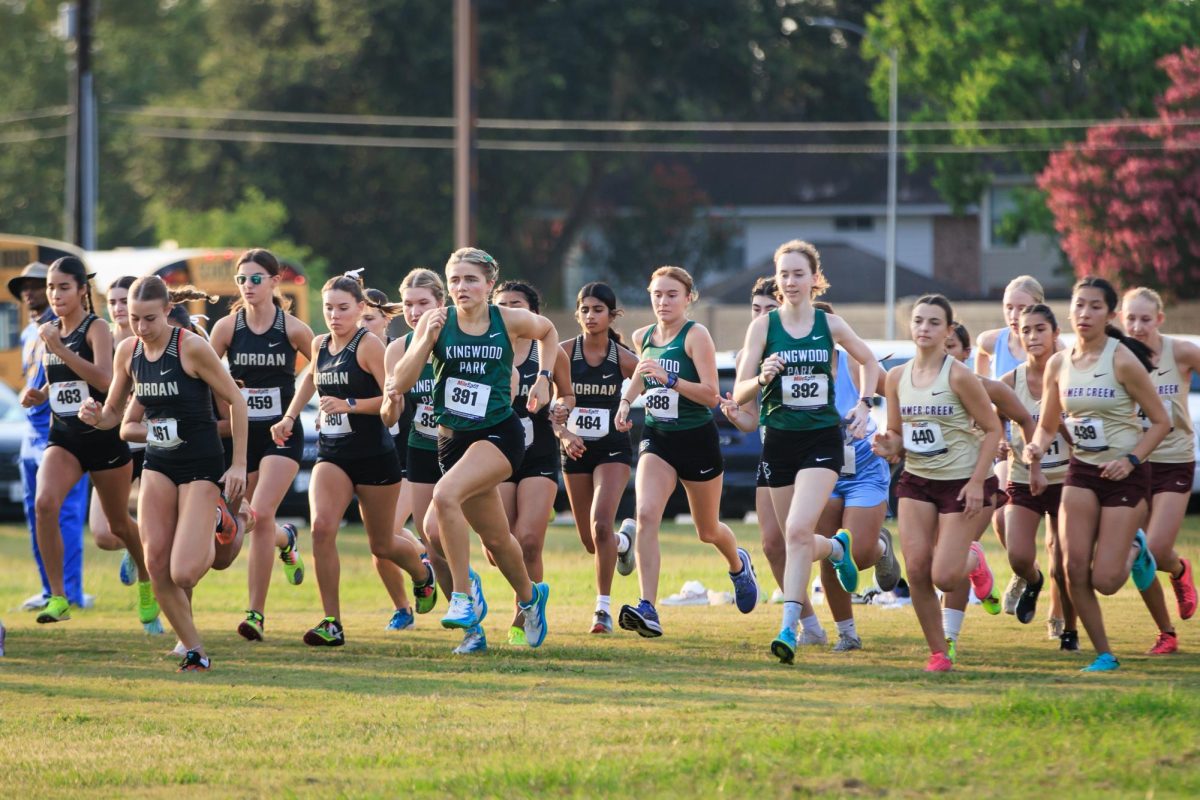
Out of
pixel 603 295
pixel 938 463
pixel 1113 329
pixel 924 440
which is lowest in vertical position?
pixel 938 463

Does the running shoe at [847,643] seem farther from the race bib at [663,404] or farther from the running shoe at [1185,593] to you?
the running shoe at [1185,593]

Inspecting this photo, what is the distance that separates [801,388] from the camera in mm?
9750

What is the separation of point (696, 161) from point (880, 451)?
50.9 meters

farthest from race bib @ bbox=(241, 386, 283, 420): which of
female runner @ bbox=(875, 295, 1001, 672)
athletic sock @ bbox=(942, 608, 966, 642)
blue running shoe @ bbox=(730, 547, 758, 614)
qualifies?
athletic sock @ bbox=(942, 608, 966, 642)

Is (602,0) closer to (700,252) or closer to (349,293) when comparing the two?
(700,252)

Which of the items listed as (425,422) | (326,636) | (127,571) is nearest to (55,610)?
(127,571)

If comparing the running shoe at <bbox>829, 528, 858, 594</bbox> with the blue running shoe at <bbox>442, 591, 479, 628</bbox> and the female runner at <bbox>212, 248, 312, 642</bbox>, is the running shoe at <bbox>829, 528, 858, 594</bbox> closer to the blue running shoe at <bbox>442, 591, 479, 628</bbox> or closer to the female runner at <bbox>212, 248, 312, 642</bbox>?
the blue running shoe at <bbox>442, 591, 479, 628</bbox>

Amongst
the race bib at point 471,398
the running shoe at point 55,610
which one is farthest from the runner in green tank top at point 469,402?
the running shoe at point 55,610

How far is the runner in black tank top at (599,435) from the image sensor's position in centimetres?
1105

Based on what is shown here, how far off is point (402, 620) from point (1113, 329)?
4.78 m

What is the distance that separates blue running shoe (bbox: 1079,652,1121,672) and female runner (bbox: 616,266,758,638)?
2371 mm

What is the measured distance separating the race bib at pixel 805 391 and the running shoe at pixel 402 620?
326 centimetres

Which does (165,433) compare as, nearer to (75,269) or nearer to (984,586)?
(75,269)

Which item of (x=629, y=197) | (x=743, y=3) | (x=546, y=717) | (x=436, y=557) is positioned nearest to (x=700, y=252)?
(x=629, y=197)
